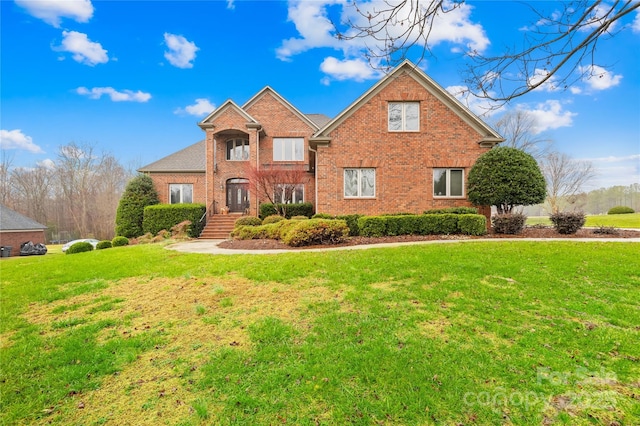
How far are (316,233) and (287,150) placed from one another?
12609mm

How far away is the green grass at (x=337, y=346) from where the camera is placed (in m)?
2.61

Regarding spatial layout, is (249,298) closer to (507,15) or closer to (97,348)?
(97,348)

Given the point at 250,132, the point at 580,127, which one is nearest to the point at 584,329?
the point at 250,132

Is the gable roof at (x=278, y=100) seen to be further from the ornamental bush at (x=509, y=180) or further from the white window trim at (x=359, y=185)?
the ornamental bush at (x=509, y=180)

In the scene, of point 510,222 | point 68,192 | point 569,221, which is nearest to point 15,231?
point 68,192

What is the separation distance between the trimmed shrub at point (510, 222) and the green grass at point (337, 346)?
502 centimetres

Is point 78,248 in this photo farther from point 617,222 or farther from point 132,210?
point 617,222

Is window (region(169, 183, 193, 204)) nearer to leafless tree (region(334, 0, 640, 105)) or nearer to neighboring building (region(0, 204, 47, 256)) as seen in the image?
neighboring building (region(0, 204, 47, 256))

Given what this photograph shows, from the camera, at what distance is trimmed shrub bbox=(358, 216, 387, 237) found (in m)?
11.7

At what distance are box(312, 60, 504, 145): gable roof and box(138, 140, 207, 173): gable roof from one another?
11421 millimetres

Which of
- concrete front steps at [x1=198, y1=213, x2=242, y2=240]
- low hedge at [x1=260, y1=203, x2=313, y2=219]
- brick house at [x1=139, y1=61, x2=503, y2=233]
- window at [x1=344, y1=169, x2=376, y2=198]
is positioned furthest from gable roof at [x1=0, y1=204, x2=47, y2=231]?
window at [x1=344, y1=169, x2=376, y2=198]

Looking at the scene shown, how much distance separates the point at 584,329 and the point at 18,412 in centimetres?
650

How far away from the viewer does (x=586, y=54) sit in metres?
3.34

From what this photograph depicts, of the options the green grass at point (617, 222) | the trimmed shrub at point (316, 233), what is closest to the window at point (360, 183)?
the trimmed shrub at point (316, 233)
